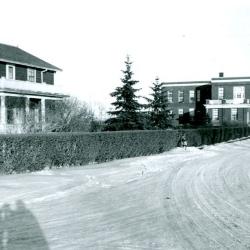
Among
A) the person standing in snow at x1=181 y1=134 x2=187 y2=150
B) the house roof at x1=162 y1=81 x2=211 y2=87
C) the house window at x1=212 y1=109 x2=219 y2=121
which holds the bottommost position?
the person standing in snow at x1=181 y1=134 x2=187 y2=150

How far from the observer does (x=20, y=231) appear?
6.86 m

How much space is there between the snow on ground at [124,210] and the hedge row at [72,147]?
24.8 inches

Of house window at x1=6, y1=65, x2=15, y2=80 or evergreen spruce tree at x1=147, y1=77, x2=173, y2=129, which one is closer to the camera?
house window at x1=6, y1=65, x2=15, y2=80

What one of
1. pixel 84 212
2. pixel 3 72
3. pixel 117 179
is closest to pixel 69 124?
pixel 3 72

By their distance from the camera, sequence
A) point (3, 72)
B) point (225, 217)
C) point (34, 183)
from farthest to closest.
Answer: point (3, 72)
point (34, 183)
point (225, 217)

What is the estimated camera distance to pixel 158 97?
3934 centimetres

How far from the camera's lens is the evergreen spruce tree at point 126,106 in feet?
99.6

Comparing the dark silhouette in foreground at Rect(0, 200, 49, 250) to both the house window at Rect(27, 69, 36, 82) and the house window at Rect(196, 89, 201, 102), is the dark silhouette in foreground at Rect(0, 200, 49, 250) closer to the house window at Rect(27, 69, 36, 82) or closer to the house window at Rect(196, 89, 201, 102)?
the house window at Rect(27, 69, 36, 82)

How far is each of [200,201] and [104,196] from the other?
2.37 meters

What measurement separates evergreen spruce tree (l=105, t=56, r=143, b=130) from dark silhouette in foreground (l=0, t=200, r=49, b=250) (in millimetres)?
21781

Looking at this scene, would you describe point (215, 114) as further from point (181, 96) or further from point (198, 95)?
point (181, 96)

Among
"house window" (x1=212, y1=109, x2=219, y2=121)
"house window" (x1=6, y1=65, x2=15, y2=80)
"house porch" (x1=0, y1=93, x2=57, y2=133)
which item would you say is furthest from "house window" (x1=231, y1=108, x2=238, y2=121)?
"house window" (x1=6, y1=65, x2=15, y2=80)

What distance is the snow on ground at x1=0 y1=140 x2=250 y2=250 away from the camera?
638cm

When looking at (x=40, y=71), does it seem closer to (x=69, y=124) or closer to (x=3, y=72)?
(x=3, y=72)
